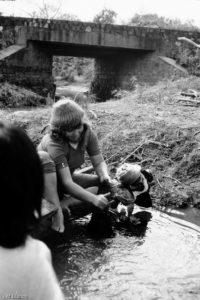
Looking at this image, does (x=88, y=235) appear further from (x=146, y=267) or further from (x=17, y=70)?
(x=17, y=70)

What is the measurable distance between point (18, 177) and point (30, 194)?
0.18 ft

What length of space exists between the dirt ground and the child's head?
2997 millimetres

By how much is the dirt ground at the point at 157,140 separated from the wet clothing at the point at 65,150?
107cm

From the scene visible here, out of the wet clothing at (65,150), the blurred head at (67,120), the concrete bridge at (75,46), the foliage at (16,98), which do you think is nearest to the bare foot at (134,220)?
the wet clothing at (65,150)

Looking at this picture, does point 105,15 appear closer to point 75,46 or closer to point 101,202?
point 75,46

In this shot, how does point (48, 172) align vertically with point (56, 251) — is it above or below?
above

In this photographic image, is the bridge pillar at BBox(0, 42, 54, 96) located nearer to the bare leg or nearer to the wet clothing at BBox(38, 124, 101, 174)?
the wet clothing at BBox(38, 124, 101, 174)

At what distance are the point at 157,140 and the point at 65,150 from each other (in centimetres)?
205

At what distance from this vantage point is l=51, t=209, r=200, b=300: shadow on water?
2348 millimetres

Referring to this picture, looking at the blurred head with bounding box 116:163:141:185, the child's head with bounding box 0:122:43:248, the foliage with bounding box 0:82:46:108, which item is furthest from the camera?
the foliage with bounding box 0:82:46:108

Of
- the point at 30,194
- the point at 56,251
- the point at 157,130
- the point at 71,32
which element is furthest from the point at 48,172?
the point at 71,32

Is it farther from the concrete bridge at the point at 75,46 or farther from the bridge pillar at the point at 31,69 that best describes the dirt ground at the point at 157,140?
the bridge pillar at the point at 31,69

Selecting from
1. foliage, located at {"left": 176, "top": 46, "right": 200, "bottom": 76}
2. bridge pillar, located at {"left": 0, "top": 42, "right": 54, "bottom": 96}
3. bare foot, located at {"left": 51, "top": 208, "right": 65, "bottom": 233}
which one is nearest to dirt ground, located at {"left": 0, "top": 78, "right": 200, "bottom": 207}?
bare foot, located at {"left": 51, "top": 208, "right": 65, "bottom": 233}

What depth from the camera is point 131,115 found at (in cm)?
560
